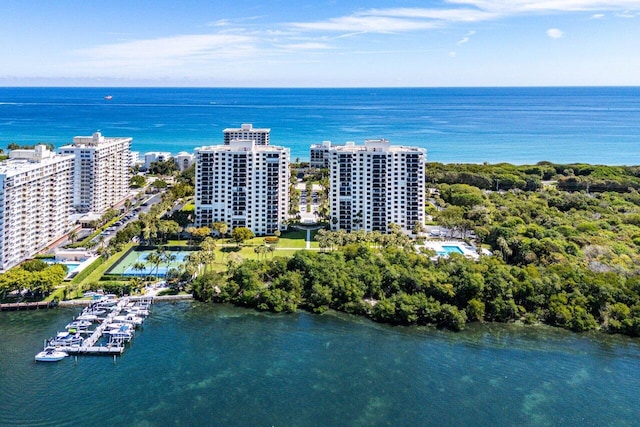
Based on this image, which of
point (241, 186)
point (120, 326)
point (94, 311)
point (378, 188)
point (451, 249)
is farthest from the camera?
point (241, 186)

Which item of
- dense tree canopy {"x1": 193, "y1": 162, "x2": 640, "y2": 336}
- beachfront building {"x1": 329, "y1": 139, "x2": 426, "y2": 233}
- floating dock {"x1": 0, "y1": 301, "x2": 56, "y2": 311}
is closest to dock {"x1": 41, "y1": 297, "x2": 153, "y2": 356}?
floating dock {"x1": 0, "y1": 301, "x2": 56, "y2": 311}

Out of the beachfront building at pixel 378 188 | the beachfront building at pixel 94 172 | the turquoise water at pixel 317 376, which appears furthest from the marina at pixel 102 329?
the beachfront building at pixel 94 172

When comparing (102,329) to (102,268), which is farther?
(102,268)

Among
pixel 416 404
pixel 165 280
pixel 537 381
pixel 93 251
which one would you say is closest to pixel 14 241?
pixel 93 251

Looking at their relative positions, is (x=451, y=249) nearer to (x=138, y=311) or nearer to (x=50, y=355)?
(x=138, y=311)

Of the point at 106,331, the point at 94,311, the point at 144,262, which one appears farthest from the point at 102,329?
the point at 144,262

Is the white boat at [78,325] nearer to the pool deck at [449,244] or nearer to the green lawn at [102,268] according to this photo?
the green lawn at [102,268]

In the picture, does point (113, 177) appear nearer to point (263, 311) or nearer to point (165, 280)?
point (165, 280)
